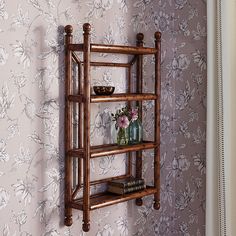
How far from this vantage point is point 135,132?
259 centimetres

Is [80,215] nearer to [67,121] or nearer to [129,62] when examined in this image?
[67,121]

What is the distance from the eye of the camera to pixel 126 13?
2688mm

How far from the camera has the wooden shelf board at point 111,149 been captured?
2.31m

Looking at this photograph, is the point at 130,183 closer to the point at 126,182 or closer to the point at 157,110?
the point at 126,182

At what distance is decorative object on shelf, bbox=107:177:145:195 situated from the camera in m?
2.52

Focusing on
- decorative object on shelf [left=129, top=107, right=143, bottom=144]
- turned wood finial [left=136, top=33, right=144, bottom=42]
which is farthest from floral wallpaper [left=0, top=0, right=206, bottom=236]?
decorative object on shelf [left=129, top=107, right=143, bottom=144]

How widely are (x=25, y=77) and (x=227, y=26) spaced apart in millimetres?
1061

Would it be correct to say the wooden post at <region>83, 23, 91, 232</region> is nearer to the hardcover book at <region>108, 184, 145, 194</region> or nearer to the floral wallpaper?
the floral wallpaper

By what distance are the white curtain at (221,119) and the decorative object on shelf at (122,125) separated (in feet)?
1.49

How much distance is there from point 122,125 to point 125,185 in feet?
1.03

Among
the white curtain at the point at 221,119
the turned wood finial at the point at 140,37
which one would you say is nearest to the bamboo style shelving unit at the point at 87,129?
the turned wood finial at the point at 140,37

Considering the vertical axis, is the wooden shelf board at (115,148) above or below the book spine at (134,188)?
above

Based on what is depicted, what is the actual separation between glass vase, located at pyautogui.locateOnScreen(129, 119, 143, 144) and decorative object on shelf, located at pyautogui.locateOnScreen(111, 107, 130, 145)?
34 millimetres

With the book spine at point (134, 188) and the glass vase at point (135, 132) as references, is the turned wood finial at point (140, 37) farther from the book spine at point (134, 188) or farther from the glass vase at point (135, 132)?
the book spine at point (134, 188)
